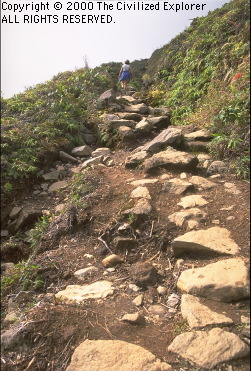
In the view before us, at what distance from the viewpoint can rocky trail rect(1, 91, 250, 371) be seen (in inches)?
83.7

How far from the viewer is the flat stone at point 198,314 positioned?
2119 mm

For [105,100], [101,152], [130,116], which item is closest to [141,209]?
[101,152]

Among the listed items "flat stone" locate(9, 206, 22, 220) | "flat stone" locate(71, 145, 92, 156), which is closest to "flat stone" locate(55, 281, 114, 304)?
"flat stone" locate(9, 206, 22, 220)

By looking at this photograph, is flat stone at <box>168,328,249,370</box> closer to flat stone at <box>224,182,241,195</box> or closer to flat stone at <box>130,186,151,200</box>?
flat stone at <box>224,182,241,195</box>

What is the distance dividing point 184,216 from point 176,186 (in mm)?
795

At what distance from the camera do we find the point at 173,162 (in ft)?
15.3

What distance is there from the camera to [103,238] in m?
3.68

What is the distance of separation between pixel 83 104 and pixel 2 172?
4.06 metres

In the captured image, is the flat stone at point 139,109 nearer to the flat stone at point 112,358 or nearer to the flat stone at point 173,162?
the flat stone at point 173,162

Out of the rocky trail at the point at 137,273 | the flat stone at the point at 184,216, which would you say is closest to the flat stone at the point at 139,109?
the rocky trail at the point at 137,273

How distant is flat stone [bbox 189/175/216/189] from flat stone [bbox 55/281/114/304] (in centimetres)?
179

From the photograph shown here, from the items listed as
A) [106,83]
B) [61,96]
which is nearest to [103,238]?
[61,96]

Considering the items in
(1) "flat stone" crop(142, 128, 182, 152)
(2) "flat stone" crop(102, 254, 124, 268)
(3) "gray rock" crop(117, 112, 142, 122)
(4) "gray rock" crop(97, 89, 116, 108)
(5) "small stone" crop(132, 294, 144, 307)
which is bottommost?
(5) "small stone" crop(132, 294, 144, 307)

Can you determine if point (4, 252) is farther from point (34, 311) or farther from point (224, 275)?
point (224, 275)
